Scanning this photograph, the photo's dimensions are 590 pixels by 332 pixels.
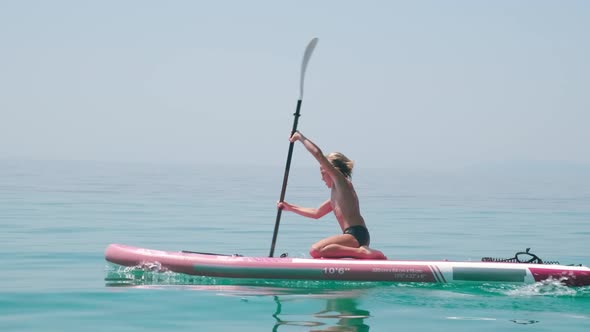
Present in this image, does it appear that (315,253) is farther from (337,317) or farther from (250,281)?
(337,317)

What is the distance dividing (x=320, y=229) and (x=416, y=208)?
7.46 m

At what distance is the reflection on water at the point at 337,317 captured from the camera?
7738mm

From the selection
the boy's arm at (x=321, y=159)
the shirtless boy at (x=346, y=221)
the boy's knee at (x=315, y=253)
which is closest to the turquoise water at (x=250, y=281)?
the shirtless boy at (x=346, y=221)

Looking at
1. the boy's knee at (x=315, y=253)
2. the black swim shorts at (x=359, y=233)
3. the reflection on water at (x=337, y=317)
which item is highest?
the black swim shorts at (x=359, y=233)

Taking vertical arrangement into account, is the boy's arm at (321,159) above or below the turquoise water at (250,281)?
above

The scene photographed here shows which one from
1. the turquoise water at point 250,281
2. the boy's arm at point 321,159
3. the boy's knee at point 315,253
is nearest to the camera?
the turquoise water at point 250,281

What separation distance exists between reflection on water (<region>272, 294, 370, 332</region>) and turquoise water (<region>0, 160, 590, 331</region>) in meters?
0.02

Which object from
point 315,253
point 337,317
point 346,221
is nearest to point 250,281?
point 315,253

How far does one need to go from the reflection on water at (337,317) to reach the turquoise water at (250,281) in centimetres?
2

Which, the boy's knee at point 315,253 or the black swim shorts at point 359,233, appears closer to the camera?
the black swim shorts at point 359,233

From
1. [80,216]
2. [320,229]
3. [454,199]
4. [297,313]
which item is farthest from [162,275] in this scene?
[454,199]

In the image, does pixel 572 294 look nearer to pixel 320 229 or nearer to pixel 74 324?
pixel 74 324

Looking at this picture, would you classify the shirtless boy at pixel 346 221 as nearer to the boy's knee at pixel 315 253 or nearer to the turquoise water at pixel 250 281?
the boy's knee at pixel 315 253

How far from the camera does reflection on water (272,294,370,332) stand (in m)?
7.74
